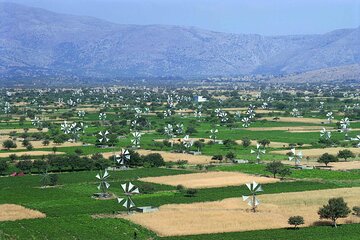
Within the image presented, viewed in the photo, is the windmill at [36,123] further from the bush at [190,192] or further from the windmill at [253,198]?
the windmill at [253,198]

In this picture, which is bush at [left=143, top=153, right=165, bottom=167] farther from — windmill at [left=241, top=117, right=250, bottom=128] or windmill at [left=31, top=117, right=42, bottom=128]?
windmill at [left=241, top=117, right=250, bottom=128]

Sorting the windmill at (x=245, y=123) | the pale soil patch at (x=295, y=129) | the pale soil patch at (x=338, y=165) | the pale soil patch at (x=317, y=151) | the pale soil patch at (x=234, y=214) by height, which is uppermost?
the windmill at (x=245, y=123)

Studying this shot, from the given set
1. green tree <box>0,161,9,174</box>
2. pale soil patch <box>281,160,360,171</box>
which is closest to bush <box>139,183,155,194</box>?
green tree <box>0,161,9,174</box>

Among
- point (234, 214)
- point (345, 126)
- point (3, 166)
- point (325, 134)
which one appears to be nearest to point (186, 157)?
point (3, 166)

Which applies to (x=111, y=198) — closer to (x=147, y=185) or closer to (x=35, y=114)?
(x=147, y=185)

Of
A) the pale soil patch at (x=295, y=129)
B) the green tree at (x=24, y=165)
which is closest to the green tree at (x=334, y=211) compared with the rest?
the green tree at (x=24, y=165)

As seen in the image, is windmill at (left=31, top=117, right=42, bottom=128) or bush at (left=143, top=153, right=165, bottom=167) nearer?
bush at (left=143, top=153, right=165, bottom=167)
